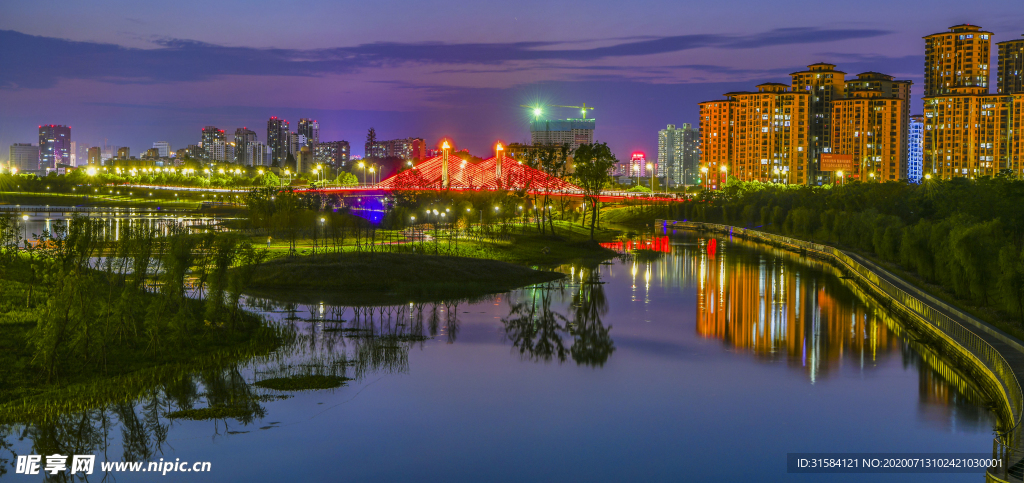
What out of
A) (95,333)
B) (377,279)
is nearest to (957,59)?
(377,279)

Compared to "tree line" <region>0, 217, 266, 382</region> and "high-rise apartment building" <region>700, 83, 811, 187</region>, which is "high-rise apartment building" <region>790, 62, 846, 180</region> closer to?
"high-rise apartment building" <region>700, 83, 811, 187</region>

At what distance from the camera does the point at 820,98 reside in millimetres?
184000

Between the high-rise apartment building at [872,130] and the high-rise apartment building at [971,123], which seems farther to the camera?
the high-rise apartment building at [872,130]

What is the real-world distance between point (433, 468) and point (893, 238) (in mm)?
37813

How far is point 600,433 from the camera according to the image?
57.5 ft

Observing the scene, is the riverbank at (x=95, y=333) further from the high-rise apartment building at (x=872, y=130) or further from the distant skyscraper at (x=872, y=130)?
the high-rise apartment building at (x=872, y=130)

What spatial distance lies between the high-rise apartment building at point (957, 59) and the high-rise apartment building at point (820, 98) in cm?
2224

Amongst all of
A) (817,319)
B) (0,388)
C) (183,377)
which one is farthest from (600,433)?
(817,319)

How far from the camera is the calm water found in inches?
620

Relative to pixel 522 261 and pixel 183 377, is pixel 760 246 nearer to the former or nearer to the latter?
pixel 522 261

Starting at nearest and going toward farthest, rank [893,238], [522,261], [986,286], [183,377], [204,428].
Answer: [204,428]
[183,377]
[986,286]
[893,238]
[522,261]

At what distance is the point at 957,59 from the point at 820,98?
1242 inches

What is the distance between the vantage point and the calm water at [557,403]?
15742 mm

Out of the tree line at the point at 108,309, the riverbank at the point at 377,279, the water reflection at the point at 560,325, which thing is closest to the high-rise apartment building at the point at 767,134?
the riverbank at the point at 377,279
